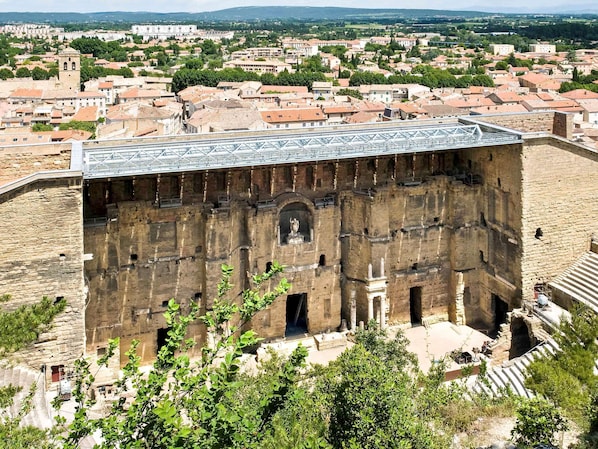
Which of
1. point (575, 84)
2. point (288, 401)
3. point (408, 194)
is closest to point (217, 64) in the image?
point (575, 84)

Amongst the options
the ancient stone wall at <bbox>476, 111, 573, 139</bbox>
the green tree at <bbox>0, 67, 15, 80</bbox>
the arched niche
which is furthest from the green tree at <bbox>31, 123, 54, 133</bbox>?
the ancient stone wall at <bbox>476, 111, 573, 139</bbox>

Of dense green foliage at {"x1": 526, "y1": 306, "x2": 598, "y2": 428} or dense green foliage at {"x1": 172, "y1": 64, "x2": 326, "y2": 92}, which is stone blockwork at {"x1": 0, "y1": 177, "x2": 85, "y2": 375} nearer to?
dense green foliage at {"x1": 526, "y1": 306, "x2": 598, "y2": 428}

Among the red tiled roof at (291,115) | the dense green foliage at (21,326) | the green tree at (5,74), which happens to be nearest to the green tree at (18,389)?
the dense green foliage at (21,326)

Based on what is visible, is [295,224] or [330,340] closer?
[295,224]

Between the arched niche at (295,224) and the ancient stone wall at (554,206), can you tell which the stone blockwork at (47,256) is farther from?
the ancient stone wall at (554,206)

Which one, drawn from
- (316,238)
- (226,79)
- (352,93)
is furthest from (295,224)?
(226,79)

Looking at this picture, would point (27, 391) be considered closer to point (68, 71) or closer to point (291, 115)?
point (291, 115)

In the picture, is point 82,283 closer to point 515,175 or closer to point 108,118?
point 515,175
